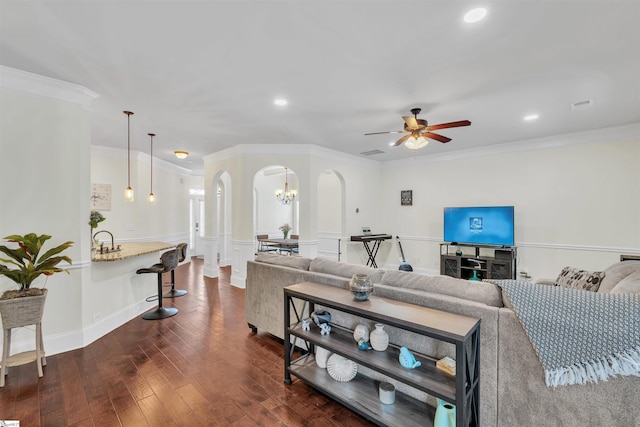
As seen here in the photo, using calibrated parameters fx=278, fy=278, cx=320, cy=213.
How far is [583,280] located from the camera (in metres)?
2.31

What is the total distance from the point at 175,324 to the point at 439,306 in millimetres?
3373

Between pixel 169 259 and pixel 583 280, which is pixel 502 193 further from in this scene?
pixel 169 259

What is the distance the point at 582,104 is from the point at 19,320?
21.4ft

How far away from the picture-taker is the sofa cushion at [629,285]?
164 cm

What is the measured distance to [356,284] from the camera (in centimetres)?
210

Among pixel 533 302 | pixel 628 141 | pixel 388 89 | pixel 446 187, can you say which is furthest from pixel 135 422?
pixel 628 141

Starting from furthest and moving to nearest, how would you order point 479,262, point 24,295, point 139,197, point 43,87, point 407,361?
point 139,197 < point 479,262 < point 43,87 < point 24,295 < point 407,361

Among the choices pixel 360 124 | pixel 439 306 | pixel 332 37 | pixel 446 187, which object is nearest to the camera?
pixel 439 306

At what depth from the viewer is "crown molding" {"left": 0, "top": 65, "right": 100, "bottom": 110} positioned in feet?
8.83

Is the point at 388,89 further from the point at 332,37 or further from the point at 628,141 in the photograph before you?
the point at 628,141

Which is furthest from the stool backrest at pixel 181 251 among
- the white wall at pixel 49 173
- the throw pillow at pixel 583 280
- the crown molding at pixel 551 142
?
the crown molding at pixel 551 142

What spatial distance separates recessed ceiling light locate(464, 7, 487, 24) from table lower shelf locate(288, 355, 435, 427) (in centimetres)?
276

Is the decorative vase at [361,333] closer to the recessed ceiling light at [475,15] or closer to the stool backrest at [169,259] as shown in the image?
the recessed ceiling light at [475,15]

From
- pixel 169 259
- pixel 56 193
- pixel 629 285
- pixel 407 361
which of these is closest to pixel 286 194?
pixel 169 259
